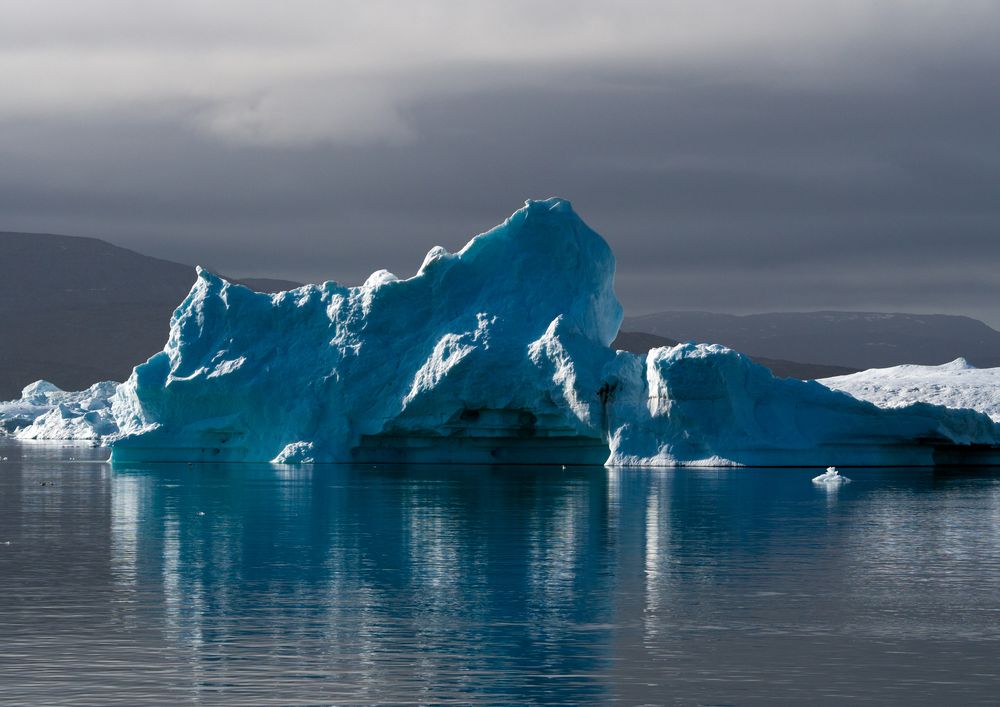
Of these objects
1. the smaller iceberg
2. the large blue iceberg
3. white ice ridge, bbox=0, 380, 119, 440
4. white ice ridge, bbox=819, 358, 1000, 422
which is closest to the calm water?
the smaller iceberg

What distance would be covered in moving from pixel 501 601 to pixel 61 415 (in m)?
86.4

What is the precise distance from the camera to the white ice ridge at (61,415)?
307 feet

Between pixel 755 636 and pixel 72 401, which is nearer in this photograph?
pixel 755 636

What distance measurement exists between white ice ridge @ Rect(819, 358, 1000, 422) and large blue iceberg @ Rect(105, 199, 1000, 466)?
7.75 metres

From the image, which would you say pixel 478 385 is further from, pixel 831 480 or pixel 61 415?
pixel 61 415

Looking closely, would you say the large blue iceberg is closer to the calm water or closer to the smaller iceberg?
the smaller iceberg

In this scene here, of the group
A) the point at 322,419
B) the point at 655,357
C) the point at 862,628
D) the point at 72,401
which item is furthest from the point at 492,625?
the point at 72,401

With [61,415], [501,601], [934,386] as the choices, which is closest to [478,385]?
[934,386]

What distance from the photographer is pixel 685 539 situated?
24469 millimetres

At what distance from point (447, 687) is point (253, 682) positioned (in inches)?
66.3

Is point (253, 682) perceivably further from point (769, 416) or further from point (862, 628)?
point (769, 416)

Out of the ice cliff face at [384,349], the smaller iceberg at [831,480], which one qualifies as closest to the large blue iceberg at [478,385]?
the ice cliff face at [384,349]

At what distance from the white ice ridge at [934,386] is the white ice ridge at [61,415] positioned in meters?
47.5

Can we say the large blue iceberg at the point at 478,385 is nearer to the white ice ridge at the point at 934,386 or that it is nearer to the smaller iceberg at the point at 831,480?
the smaller iceberg at the point at 831,480
